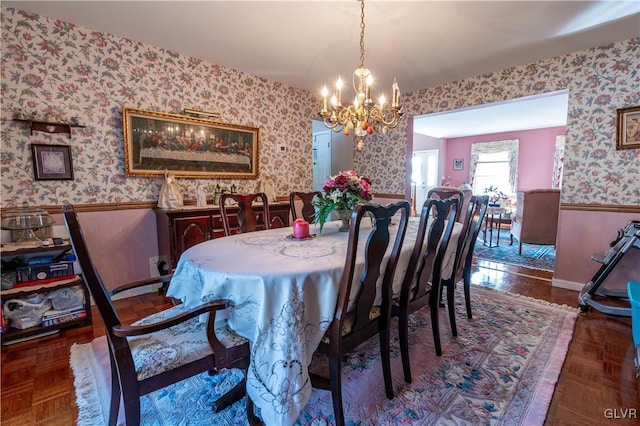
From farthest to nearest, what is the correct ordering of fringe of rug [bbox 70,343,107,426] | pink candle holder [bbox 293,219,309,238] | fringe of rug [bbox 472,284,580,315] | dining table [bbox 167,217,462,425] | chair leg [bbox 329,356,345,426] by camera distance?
fringe of rug [bbox 472,284,580,315] → pink candle holder [bbox 293,219,309,238] → fringe of rug [bbox 70,343,107,426] → chair leg [bbox 329,356,345,426] → dining table [bbox 167,217,462,425]

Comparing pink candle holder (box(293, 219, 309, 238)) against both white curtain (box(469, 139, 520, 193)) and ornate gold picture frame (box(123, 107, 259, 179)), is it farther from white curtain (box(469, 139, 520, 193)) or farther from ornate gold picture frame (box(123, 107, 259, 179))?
white curtain (box(469, 139, 520, 193))

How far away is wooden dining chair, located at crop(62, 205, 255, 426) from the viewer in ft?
3.22

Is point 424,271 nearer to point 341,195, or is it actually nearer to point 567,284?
point 341,195

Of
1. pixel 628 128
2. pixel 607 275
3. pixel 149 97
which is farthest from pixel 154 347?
pixel 628 128

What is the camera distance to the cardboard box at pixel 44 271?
2066mm

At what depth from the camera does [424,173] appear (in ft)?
28.2

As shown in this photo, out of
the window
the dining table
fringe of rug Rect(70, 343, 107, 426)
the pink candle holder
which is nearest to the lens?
the dining table

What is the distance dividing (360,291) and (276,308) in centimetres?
38

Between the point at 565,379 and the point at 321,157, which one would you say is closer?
the point at 565,379

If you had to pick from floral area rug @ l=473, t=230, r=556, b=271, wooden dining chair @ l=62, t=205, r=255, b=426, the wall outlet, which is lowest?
floral area rug @ l=473, t=230, r=556, b=271

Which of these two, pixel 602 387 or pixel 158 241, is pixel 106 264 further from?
pixel 602 387

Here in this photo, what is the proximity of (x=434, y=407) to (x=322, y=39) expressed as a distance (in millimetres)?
2845

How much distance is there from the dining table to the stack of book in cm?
145

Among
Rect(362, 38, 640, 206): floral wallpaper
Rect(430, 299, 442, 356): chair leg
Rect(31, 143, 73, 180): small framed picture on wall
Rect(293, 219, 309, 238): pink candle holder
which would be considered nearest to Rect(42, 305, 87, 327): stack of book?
Rect(31, 143, 73, 180): small framed picture on wall
